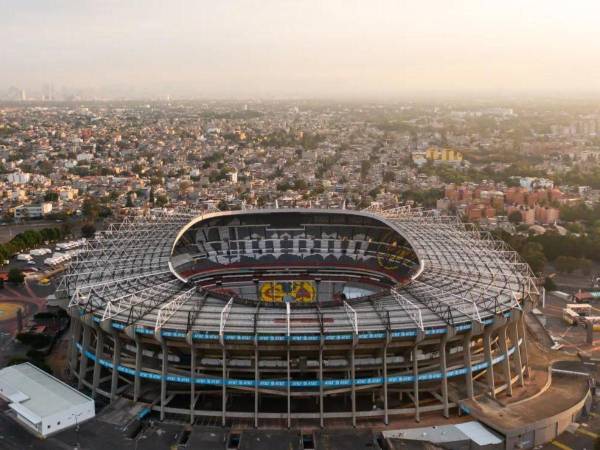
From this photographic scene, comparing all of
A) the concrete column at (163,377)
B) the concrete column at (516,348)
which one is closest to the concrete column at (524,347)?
the concrete column at (516,348)

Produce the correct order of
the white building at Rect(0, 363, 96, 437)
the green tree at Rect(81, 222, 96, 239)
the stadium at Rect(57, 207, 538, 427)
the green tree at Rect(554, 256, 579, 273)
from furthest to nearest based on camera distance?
the green tree at Rect(81, 222, 96, 239) → the green tree at Rect(554, 256, 579, 273) → the stadium at Rect(57, 207, 538, 427) → the white building at Rect(0, 363, 96, 437)

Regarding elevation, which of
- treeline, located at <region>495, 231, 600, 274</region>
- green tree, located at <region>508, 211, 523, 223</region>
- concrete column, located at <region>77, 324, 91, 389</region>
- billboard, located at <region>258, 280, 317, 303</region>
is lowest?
green tree, located at <region>508, 211, 523, 223</region>

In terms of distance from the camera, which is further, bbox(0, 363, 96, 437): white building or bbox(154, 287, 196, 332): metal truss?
bbox(154, 287, 196, 332): metal truss

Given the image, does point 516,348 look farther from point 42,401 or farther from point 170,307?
point 42,401

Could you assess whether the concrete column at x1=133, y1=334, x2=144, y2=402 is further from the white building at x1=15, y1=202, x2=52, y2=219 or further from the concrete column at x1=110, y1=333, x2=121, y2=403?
the white building at x1=15, y1=202, x2=52, y2=219

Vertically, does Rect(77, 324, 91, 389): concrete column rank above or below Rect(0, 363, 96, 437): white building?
above

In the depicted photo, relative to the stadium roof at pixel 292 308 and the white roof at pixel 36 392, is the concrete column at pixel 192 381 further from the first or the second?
the white roof at pixel 36 392

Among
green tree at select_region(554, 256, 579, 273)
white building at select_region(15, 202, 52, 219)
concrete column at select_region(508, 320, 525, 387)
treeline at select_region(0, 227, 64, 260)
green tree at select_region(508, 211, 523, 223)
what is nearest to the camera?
concrete column at select_region(508, 320, 525, 387)

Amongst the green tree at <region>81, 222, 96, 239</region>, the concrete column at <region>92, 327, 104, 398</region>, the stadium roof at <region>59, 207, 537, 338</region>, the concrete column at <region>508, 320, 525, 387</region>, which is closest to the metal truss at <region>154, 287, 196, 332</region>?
the stadium roof at <region>59, 207, 537, 338</region>

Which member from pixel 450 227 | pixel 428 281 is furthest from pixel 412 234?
pixel 428 281

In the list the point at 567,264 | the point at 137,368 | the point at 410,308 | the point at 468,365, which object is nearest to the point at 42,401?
the point at 137,368
